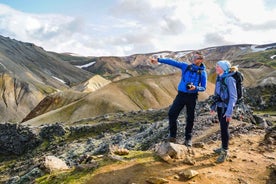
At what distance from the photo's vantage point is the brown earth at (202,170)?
12.1 meters

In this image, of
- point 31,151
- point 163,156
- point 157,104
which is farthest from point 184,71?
point 157,104

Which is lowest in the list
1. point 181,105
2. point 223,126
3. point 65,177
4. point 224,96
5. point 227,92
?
point 65,177

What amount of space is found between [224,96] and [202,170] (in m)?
2.68

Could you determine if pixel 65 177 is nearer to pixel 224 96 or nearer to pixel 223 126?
pixel 223 126

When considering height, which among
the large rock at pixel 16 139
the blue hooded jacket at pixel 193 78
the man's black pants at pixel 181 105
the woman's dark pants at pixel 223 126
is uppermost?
the blue hooded jacket at pixel 193 78

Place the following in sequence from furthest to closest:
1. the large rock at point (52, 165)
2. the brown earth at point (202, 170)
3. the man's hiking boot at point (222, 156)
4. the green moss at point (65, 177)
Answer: the large rock at point (52, 165) < the man's hiking boot at point (222, 156) < the green moss at point (65, 177) < the brown earth at point (202, 170)

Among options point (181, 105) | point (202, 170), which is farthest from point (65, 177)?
point (181, 105)

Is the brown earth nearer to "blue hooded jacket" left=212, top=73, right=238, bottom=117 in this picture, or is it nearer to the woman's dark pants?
the woman's dark pants

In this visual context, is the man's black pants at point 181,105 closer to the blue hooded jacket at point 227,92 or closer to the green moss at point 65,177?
the blue hooded jacket at point 227,92

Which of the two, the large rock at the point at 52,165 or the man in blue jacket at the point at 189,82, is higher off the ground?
the man in blue jacket at the point at 189,82

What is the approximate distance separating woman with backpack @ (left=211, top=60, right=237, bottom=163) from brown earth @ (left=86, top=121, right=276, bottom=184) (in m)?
0.65

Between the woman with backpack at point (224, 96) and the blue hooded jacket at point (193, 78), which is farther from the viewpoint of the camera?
the blue hooded jacket at point (193, 78)

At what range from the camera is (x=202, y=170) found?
12.8 meters

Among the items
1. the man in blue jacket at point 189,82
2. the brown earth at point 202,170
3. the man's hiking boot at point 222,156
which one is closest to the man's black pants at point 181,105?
the man in blue jacket at point 189,82
